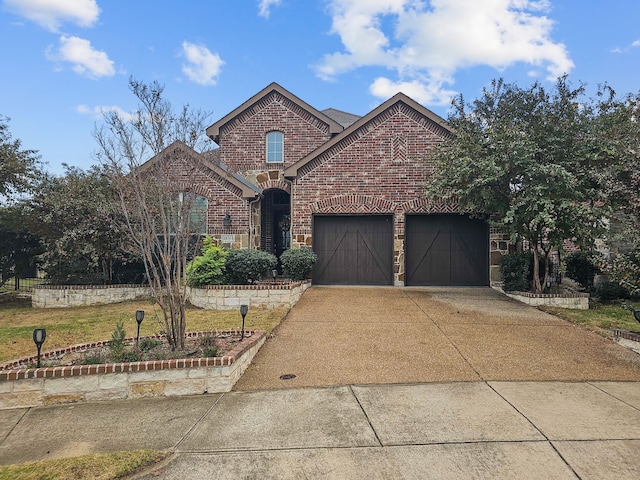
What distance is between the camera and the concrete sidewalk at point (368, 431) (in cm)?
325

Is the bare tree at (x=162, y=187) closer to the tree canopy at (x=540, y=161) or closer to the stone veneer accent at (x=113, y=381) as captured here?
the stone veneer accent at (x=113, y=381)

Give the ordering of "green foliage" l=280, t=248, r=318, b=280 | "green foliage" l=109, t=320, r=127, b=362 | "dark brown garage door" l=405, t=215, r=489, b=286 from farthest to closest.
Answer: "dark brown garage door" l=405, t=215, r=489, b=286, "green foliage" l=280, t=248, r=318, b=280, "green foliage" l=109, t=320, r=127, b=362

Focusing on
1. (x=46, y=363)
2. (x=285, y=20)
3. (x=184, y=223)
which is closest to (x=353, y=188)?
(x=285, y=20)

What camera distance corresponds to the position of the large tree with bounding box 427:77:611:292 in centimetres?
941

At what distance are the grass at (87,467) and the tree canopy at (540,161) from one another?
882 cm

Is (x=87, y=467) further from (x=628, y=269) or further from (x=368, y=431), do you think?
(x=628, y=269)

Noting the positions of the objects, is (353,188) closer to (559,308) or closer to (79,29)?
(559,308)

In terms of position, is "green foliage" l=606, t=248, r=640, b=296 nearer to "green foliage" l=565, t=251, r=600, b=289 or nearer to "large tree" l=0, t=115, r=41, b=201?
"green foliage" l=565, t=251, r=600, b=289

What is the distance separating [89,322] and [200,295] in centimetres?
262

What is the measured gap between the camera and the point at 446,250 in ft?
44.1

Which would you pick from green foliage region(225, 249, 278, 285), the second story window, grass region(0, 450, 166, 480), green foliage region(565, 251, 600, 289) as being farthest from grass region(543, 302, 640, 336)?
the second story window

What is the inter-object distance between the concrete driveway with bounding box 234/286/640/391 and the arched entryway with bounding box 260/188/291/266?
23.8 ft

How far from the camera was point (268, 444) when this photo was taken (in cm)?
365

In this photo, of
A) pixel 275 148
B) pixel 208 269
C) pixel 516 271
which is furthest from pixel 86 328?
pixel 516 271
